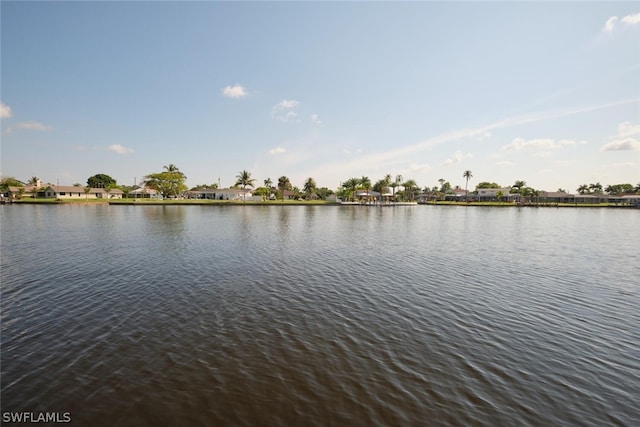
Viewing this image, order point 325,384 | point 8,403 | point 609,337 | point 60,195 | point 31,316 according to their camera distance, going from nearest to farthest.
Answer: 1. point 8,403
2. point 325,384
3. point 609,337
4. point 31,316
5. point 60,195

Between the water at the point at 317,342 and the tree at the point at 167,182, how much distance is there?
106839 mm

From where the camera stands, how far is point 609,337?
1116cm

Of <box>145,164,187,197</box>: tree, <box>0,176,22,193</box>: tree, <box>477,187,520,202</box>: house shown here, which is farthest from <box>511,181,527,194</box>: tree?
<box>0,176,22,193</box>: tree

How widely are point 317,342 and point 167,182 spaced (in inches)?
5056

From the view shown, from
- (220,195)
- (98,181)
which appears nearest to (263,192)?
(220,195)

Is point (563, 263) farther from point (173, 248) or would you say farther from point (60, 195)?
point (60, 195)

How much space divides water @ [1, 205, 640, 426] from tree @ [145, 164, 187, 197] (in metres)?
107

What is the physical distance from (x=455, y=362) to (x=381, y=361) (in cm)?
259

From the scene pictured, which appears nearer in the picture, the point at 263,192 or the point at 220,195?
the point at 220,195

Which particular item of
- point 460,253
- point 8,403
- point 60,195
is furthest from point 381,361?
point 60,195

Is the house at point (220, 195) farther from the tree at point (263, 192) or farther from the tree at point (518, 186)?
the tree at point (518, 186)

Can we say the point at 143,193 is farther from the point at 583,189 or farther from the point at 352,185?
the point at 583,189

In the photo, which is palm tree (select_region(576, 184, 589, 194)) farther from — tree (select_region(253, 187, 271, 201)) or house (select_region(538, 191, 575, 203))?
tree (select_region(253, 187, 271, 201))

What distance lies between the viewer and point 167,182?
118 m
